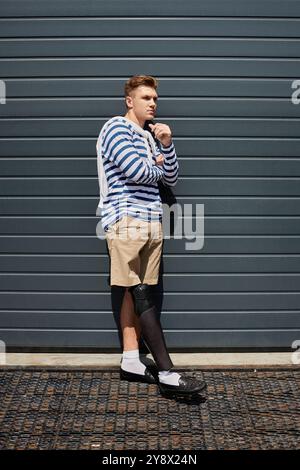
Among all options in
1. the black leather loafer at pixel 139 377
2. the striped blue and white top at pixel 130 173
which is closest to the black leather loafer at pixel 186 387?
the black leather loafer at pixel 139 377

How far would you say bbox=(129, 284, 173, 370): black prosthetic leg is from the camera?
480 cm

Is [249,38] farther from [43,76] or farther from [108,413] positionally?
[108,413]

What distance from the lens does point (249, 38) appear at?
5.25m

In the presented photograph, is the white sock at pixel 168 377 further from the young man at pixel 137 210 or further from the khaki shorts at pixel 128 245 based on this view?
the khaki shorts at pixel 128 245

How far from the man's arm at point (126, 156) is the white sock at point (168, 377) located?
4.18 feet

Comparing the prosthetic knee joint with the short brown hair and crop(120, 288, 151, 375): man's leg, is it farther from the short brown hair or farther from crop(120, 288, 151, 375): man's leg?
the short brown hair

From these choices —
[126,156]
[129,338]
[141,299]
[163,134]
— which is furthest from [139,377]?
[163,134]

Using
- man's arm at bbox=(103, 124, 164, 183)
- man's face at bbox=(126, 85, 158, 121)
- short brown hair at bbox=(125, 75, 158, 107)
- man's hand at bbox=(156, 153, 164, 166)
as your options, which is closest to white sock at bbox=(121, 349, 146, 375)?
man's arm at bbox=(103, 124, 164, 183)

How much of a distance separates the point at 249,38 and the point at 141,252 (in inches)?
68.1

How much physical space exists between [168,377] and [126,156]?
1474mm

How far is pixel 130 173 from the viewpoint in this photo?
15.8 feet

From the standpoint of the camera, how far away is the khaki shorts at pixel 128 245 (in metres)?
4.93

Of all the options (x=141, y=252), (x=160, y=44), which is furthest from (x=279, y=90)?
(x=141, y=252)

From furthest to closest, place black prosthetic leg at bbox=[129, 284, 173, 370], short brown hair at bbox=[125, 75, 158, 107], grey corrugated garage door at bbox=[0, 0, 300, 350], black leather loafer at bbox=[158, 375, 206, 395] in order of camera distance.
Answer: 1. grey corrugated garage door at bbox=[0, 0, 300, 350]
2. short brown hair at bbox=[125, 75, 158, 107]
3. black prosthetic leg at bbox=[129, 284, 173, 370]
4. black leather loafer at bbox=[158, 375, 206, 395]
